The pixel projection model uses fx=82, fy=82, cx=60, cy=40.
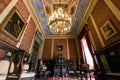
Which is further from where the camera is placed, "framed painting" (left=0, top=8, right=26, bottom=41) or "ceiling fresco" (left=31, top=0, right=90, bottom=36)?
"ceiling fresco" (left=31, top=0, right=90, bottom=36)

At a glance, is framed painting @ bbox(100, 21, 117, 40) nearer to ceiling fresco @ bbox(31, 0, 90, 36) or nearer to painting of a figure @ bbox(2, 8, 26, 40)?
ceiling fresco @ bbox(31, 0, 90, 36)

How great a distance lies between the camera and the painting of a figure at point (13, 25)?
9.87 feet

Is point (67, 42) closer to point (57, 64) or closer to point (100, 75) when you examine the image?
point (57, 64)

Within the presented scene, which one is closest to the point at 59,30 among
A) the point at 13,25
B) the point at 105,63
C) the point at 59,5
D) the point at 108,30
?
the point at 59,5

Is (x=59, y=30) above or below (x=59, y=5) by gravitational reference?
below

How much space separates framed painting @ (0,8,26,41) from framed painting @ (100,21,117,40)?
13.6 feet

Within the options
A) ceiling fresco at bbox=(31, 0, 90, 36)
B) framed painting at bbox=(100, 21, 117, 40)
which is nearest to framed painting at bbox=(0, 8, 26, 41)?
ceiling fresco at bbox=(31, 0, 90, 36)

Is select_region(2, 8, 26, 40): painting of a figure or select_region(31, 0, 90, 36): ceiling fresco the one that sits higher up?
select_region(31, 0, 90, 36): ceiling fresco

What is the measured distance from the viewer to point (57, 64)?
26.8ft

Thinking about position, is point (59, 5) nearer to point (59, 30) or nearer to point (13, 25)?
point (59, 30)

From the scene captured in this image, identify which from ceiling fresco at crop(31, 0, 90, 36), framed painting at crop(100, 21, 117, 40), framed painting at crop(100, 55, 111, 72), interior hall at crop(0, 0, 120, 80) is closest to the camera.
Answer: interior hall at crop(0, 0, 120, 80)

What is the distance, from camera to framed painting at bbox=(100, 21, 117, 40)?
351 cm

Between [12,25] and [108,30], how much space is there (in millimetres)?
4258

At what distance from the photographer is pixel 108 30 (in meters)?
3.80
